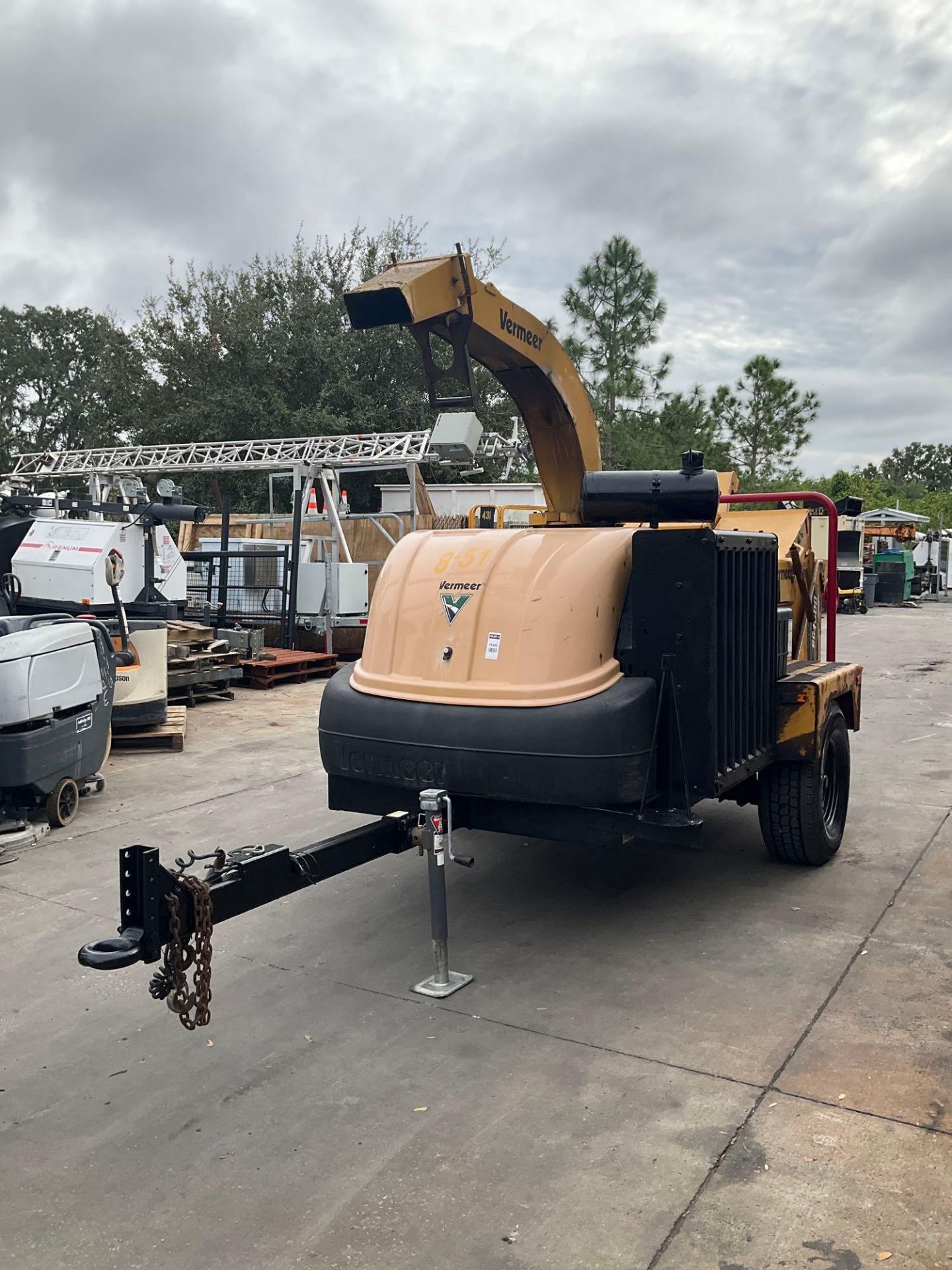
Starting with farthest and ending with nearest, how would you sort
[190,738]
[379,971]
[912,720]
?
1. [912,720]
2. [190,738]
3. [379,971]

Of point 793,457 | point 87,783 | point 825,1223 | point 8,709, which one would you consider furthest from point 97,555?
point 793,457

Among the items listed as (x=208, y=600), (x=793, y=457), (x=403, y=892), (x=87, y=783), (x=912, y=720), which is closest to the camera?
(x=403, y=892)

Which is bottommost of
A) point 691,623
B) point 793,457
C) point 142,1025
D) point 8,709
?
point 142,1025

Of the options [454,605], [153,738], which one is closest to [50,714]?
[153,738]

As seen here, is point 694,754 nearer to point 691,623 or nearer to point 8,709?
point 691,623

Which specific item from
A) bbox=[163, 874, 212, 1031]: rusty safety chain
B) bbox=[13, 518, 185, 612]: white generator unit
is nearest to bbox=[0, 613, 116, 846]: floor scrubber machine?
bbox=[163, 874, 212, 1031]: rusty safety chain

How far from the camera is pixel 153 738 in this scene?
9.56 metres

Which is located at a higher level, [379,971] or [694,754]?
[694,754]

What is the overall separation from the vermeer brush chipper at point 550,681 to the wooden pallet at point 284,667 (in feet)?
28.4

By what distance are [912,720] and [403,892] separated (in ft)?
23.9

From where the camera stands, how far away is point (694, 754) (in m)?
4.35

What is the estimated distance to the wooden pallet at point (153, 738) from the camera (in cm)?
953

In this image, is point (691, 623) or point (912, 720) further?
point (912, 720)

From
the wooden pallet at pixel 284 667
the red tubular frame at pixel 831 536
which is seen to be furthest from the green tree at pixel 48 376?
the red tubular frame at pixel 831 536
